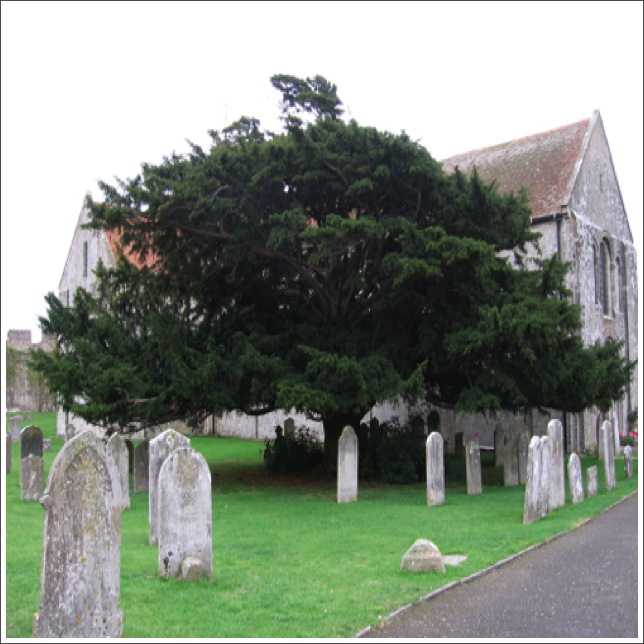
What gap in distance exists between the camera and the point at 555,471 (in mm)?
12672

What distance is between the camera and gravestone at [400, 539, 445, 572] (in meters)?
7.60

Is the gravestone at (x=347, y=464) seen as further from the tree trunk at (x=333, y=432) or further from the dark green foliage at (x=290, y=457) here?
the dark green foliage at (x=290, y=457)

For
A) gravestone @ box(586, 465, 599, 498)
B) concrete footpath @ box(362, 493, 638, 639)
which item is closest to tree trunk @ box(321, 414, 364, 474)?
gravestone @ box(586, 465, 599, 498)

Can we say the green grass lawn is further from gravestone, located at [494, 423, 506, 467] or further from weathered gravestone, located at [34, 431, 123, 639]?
gravestone, located at [494, 423, 506, 467]

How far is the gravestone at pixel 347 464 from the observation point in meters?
14.0

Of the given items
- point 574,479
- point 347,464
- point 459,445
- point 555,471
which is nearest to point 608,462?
point 574,479

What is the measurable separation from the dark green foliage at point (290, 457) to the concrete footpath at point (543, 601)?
11.0 meters

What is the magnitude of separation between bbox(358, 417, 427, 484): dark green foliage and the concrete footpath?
8.20 m

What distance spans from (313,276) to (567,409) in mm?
8353

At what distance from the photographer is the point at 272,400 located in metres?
16.3

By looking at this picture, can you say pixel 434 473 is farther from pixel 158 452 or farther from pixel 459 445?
pixel 459 445

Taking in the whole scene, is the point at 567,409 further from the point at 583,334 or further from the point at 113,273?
the point at 113,273

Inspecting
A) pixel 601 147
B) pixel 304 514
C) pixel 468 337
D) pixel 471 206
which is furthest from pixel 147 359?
pixel 601 147

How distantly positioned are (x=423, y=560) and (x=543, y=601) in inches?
56.5
